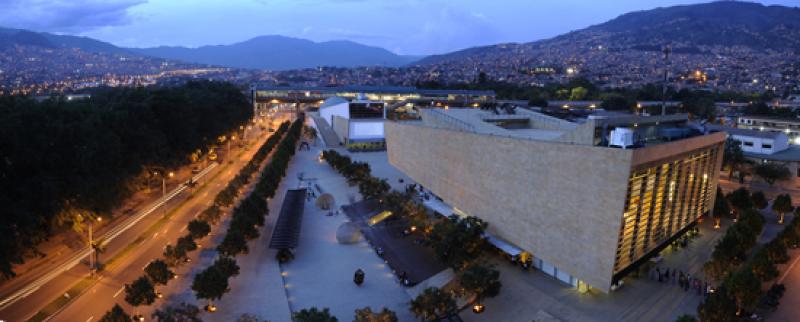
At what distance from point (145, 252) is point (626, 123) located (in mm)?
22204

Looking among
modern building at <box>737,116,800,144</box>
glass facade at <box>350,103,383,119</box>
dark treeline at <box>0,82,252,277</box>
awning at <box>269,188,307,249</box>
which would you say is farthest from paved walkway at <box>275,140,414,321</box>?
modern building at <box>737,116,800,144</box>

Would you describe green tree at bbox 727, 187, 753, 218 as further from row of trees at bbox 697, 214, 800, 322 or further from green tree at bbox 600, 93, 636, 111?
green tree at bbox 600, 93, 636, 111

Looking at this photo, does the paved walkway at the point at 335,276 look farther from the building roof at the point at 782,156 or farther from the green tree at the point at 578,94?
the green tree at the point at 578,94

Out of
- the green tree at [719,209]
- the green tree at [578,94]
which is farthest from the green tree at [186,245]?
the green tree at [578,94]

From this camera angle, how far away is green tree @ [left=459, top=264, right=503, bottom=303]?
56.2 ft

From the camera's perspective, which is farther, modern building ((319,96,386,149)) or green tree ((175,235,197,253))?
modern building ((319,96,386,149))

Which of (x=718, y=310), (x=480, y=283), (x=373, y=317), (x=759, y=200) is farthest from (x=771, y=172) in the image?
(x=373, y=317)

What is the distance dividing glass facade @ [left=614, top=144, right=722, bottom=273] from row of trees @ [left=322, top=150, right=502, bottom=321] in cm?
485

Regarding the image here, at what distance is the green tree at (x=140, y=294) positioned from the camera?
16.6 m

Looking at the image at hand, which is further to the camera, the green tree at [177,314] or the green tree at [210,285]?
the green tree at [210,285]

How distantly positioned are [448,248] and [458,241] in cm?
54

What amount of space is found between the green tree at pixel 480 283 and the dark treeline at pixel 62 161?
15457 mm

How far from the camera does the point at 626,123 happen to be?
69.1 feet

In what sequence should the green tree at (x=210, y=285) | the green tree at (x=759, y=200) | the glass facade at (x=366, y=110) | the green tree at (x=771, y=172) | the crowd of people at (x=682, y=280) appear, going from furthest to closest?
the glass facade at (x=366, y=110), the green tree at (x=771, y=172), the green tree at (x=759, y=200), the crowd of people at (x=682, y=280), the green tree at (x=210, y=285)
